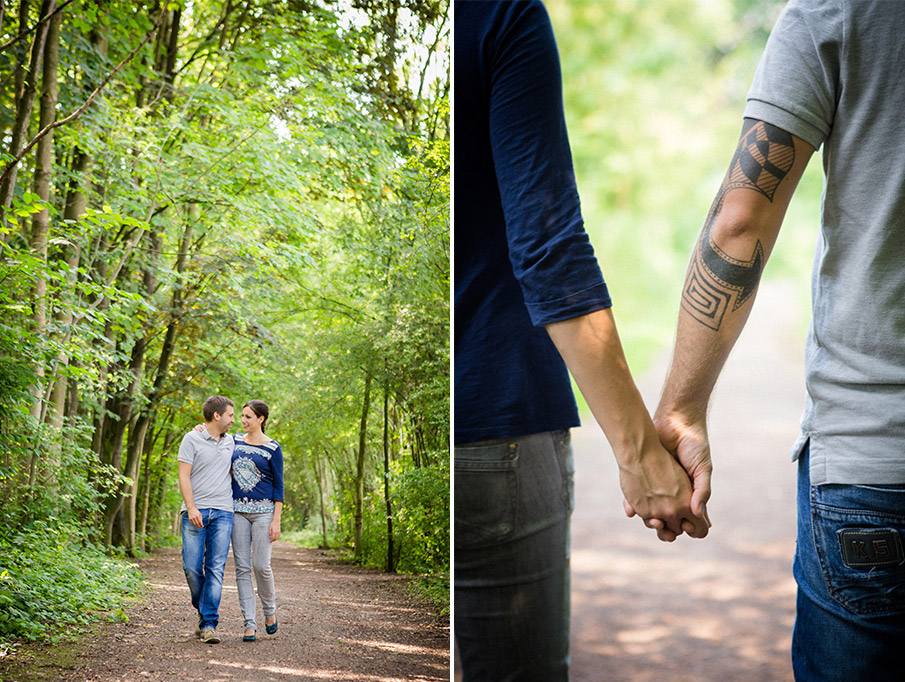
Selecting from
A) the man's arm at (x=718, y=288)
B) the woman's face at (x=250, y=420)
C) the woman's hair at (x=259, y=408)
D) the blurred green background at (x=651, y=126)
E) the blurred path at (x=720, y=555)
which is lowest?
the blurred path at (x=720, y=555)

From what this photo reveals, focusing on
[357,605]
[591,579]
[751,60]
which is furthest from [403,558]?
[751,60]

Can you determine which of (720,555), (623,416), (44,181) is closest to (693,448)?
(623,416)

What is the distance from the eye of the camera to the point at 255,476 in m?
1.55

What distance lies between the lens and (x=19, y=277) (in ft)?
4.65

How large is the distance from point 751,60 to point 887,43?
179cm

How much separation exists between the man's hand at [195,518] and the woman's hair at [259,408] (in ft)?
0.70

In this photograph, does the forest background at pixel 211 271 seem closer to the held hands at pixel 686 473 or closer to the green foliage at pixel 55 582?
the green foliage at pixel 55 582

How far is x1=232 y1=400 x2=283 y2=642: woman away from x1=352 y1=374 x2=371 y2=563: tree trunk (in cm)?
19

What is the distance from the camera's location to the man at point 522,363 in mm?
1002

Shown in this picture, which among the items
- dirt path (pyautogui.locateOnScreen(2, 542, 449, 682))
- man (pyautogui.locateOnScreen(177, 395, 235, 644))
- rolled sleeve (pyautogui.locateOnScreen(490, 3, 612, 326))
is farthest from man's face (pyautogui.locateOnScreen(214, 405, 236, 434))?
rolled sleeve (pyautogui.locateOnScreen(490, 3, 612, 326))

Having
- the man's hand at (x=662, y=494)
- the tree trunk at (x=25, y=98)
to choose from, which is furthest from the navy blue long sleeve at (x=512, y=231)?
the tree trunk at (x=25, y=98)

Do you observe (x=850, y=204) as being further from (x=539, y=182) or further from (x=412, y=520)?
(x=412, y=520)

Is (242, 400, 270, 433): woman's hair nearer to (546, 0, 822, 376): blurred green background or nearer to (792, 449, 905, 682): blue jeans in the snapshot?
(792, 449, 905, 682): blue jeans

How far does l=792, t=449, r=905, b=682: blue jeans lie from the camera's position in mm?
871
